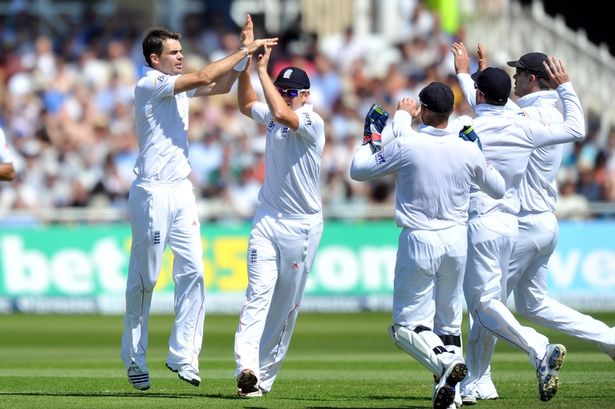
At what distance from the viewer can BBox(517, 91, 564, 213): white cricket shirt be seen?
10805mm

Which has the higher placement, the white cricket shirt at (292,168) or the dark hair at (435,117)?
the dark hair at (435,117)

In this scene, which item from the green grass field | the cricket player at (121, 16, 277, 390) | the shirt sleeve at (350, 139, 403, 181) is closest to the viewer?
the shirt sleeve at (350, 139, 403, 181)

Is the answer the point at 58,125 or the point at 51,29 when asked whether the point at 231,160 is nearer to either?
the point at 58,125

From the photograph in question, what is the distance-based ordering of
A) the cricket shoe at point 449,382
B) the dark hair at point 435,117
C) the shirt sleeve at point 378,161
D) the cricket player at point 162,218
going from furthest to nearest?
the cricket player at point 162,218 < the dark hair at point 435,117 < the shirt sleeve at point 378,161 < the cricket shoe at point 449,382

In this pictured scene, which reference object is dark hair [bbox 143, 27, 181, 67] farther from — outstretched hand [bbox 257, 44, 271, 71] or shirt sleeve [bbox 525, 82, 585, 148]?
shirt sleeve [bbox 525, 82, 585, 148]

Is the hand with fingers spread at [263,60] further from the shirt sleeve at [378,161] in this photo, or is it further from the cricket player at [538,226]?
the cricket player at [538,226]

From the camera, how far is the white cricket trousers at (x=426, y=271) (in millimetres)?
9422

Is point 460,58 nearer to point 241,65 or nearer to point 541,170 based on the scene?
point 541,170

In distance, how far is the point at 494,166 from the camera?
10.4 meters

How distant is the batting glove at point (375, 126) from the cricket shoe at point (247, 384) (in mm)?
1984

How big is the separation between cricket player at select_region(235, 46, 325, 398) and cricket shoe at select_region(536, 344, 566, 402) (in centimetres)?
208

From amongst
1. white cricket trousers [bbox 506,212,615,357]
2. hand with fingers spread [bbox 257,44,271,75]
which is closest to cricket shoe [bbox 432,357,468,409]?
white cricket trousers [bbox 506,212,615,357]

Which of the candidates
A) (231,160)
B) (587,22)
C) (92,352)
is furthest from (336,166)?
(587,22)

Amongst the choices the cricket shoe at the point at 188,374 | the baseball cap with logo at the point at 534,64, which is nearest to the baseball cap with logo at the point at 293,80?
the baseball cap with logo at the point at 534,64
